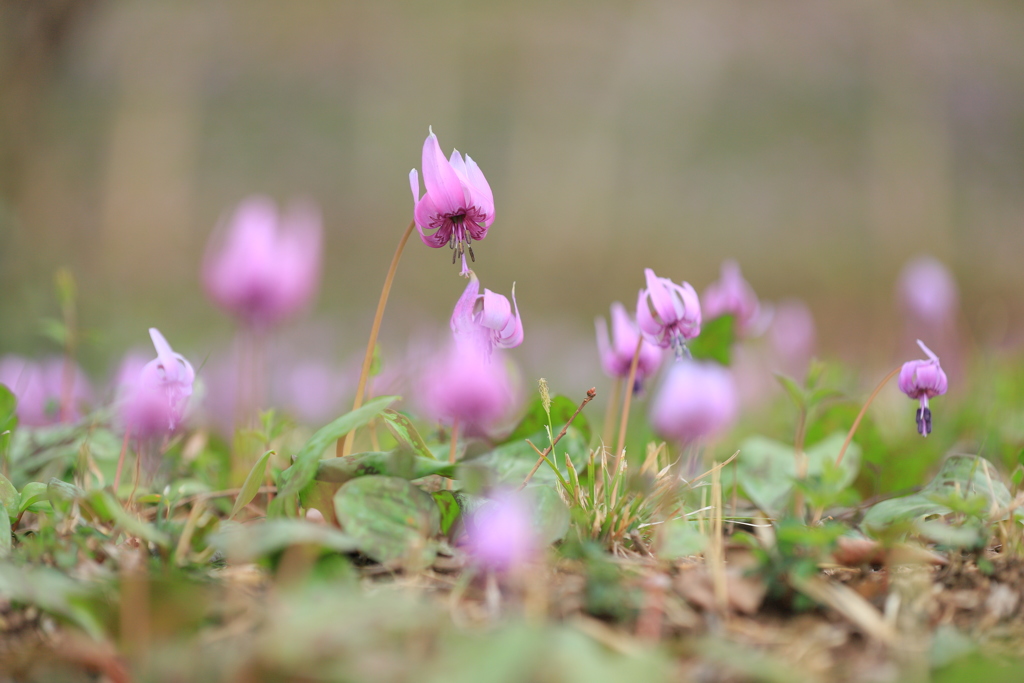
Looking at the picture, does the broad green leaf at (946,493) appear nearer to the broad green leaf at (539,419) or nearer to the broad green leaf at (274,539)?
the broad green leaf at (539,419)

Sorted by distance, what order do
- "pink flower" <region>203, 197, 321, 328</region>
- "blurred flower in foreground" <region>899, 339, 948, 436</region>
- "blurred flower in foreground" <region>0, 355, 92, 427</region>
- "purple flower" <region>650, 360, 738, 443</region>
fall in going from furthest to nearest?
"blurred flower in foreground" <region>0, 355, 92, 427</region>, "purple flower" <region>650, 360, 738, 443</region>, "pink flower" <region>203, 197, 321, 328</region>, "blurred flower in foreground" <region>899, 339, 948, 436</region>

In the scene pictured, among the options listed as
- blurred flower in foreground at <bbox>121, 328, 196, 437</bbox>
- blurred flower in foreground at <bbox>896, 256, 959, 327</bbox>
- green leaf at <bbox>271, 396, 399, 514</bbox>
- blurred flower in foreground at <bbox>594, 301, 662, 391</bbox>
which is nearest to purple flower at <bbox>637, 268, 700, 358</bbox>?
blurred flower in foreground at <bbox>594, 301, 662, 391</bbox>

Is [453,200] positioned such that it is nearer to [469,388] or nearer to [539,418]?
[469,388]

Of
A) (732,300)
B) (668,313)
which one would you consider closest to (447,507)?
(668,313)

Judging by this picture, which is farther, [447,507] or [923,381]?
[923,381]

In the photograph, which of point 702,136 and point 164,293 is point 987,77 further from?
point 164,293

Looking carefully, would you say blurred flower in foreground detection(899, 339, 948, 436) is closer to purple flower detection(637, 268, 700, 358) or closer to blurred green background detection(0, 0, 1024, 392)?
Result: purple flower detection(637, 268, 700, 358)

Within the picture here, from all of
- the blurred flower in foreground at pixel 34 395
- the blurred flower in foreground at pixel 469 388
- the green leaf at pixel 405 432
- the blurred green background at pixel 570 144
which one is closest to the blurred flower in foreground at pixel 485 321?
the blurred flower in foreground at pixel 469 388

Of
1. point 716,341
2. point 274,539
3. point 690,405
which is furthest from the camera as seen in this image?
point 716,341
